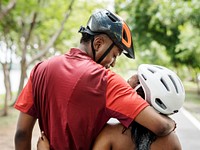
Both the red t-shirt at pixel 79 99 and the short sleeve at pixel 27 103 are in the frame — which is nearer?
the red t-shirt at pixel 79 99

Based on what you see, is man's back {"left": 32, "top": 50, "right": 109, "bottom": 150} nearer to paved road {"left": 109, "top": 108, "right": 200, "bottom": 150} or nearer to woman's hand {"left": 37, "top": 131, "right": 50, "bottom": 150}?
woman's hand {"left": 37, "top": 131, "right": 50, "bottom": 150}

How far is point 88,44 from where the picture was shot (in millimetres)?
1906

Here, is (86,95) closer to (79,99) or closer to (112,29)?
(79,99)

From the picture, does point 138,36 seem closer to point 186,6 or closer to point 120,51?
point 186,6

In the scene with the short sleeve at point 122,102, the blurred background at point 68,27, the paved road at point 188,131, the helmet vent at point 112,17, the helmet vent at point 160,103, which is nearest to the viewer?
the short sleeve at point 122,102

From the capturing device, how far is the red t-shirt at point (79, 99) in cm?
170

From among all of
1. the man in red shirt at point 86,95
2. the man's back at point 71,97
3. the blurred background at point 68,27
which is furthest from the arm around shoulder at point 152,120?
the blurred background at point 68,27

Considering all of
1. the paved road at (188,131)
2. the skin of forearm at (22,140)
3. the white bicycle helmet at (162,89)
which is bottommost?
the paved road at (188,131)

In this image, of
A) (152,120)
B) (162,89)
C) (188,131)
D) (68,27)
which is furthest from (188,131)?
(68,27)

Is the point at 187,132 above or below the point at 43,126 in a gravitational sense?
below

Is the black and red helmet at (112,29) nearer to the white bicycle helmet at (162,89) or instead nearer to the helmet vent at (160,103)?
the white bicycle helmet at (162,89)

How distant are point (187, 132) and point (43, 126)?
319 inches

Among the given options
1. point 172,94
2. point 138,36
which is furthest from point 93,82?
point 138,36

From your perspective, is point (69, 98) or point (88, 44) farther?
point (88, 44)
